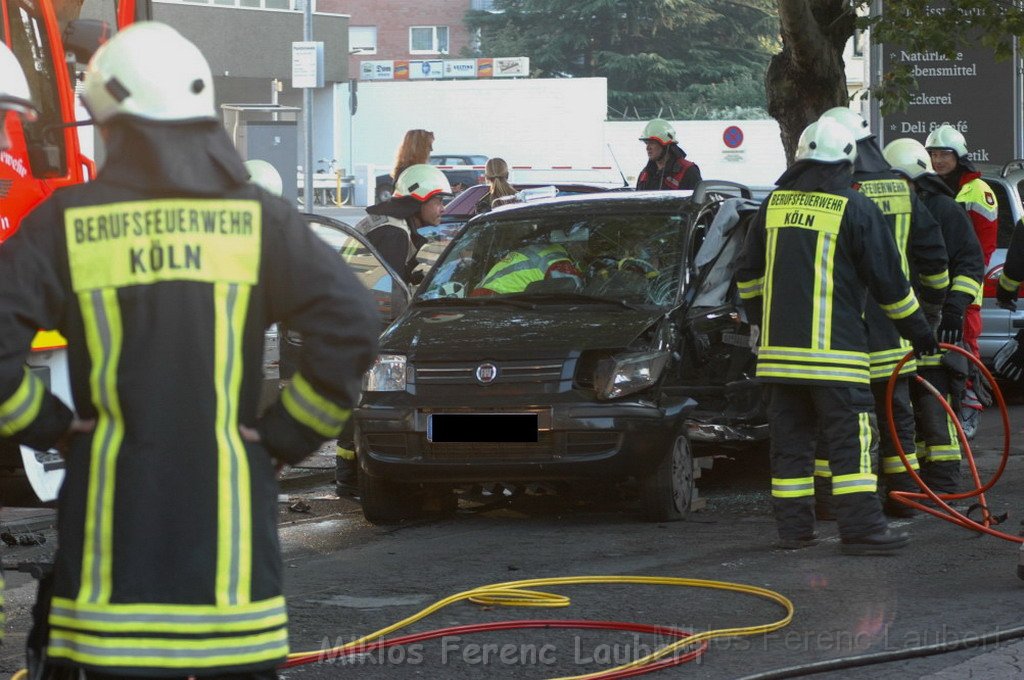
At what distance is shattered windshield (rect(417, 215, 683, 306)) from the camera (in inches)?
346

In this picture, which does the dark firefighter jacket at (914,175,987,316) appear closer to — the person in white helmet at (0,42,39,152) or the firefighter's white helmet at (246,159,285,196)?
the firefighter's white helmet at (246,159,285,196)

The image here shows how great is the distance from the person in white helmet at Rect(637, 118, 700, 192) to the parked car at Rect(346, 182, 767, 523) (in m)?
4.63

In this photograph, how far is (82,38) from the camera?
8422mm

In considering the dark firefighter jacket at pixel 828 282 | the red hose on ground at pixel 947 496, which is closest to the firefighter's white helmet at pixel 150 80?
the dark firefighter jacket at pixel 828 282

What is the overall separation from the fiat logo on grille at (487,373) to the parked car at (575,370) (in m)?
0.01

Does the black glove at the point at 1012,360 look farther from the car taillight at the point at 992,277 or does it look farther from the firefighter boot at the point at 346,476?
the car taillight at the point at 992,277

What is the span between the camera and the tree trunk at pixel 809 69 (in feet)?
48.0

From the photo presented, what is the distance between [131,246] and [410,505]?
5736 mm

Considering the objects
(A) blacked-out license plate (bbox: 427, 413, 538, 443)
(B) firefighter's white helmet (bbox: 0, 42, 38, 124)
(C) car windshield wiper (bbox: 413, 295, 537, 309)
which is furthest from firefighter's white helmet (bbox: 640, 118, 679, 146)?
(B) firefighter's white helmet (bbox: 0, 42, 38, 124)

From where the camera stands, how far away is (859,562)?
23.7ft

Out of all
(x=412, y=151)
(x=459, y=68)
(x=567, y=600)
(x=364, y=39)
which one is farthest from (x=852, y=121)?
(x=364, y=39)

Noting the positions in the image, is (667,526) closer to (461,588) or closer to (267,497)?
(461,588)

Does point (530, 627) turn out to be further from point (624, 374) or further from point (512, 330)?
point (512, 330)

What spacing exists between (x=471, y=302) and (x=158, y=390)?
5926 millimetres
